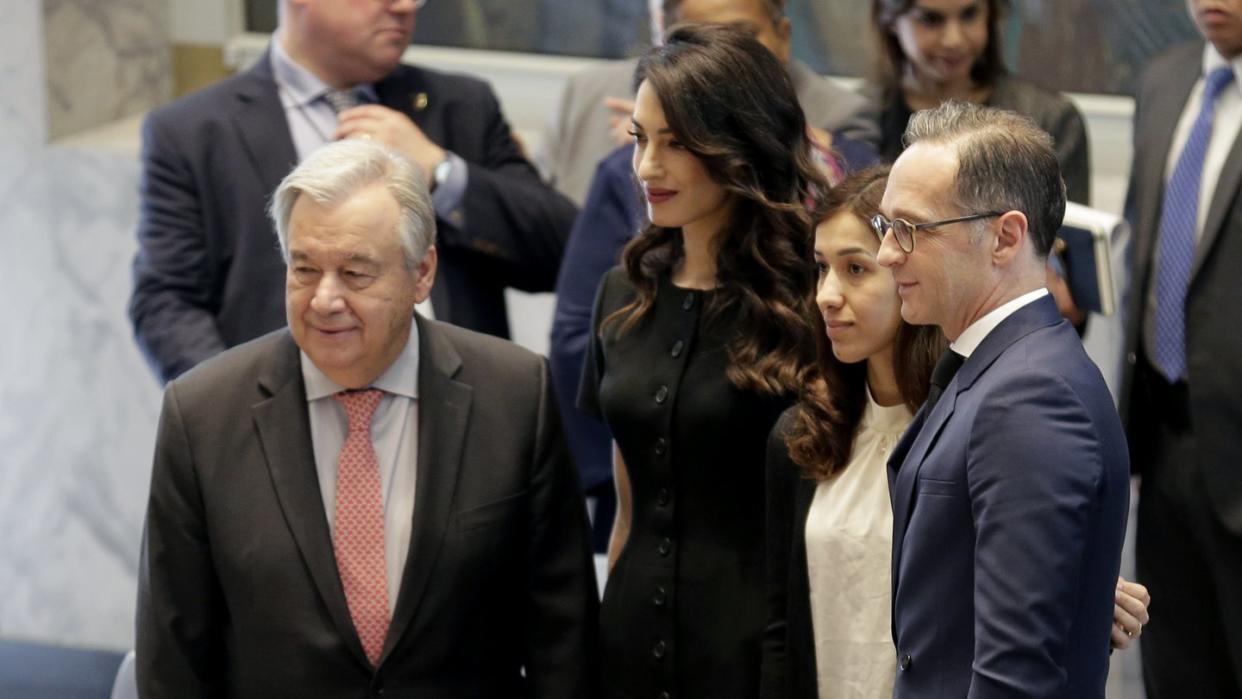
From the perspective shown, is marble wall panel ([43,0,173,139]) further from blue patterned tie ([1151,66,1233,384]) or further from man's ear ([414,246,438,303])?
blue patterned tie ([1151,66,1233,384])

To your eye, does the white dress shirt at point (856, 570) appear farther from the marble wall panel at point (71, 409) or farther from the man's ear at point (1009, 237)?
the marble wall panel at point (71, 409)

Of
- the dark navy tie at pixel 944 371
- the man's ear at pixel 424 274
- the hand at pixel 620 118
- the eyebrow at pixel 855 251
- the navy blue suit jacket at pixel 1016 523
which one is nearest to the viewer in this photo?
the navy blue suit jacket at pixel 1016 523

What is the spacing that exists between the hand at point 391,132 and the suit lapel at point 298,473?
3.11 feet

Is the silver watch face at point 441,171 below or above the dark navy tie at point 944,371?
below

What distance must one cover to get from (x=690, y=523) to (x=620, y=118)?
1.39m

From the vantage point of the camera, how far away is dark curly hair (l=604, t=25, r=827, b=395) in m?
2.88

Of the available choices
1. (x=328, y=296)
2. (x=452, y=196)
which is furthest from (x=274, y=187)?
(x=328, y=296)

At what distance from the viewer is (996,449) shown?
82.4 inches

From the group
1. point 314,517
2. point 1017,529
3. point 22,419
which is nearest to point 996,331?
point 1017,529

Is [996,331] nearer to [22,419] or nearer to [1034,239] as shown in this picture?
[1034,239]

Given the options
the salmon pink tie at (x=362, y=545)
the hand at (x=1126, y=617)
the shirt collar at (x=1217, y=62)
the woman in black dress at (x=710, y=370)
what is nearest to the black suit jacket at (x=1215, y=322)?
the shirt collar at (x=1217, y=62)

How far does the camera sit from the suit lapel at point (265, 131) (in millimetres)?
3725

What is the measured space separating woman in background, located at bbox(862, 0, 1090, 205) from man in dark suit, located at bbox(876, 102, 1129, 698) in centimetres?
169

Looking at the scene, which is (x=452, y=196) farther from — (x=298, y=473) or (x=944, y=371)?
(x=944, y=371)
